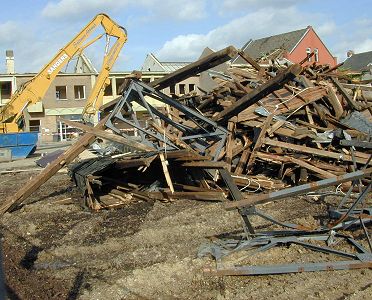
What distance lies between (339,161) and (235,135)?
8.31 feet

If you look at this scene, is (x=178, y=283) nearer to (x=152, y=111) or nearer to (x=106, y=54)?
(x=152, y=111)

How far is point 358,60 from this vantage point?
6525cm

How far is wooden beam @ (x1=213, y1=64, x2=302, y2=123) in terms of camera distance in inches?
286

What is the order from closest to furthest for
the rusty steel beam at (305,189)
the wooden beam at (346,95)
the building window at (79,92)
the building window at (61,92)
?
the rusty steel beam at (305,189) → the wooden beam at (346,95) → the building window at (61,92) → the building window at (79,92)

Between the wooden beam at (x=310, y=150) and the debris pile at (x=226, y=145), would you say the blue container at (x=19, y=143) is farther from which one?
the wooden beam at (x=310, y=150)

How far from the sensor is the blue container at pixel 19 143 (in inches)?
866

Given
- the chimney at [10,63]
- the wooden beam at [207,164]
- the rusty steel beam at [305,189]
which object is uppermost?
the chimney at [10,63]

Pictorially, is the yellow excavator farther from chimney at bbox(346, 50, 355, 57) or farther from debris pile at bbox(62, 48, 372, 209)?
chimney at bbox(346, 50, 355, 57)

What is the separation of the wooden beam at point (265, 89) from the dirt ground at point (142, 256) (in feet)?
6.37

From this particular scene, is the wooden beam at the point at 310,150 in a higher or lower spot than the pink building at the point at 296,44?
lower

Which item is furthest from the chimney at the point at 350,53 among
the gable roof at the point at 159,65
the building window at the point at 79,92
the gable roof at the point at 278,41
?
the building window at the point at 79,92

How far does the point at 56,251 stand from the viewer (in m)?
6.49

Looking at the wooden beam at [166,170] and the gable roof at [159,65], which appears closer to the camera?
the wooden beam at [166,170]

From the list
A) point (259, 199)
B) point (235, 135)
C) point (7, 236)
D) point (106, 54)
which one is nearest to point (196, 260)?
point (259, 199)
